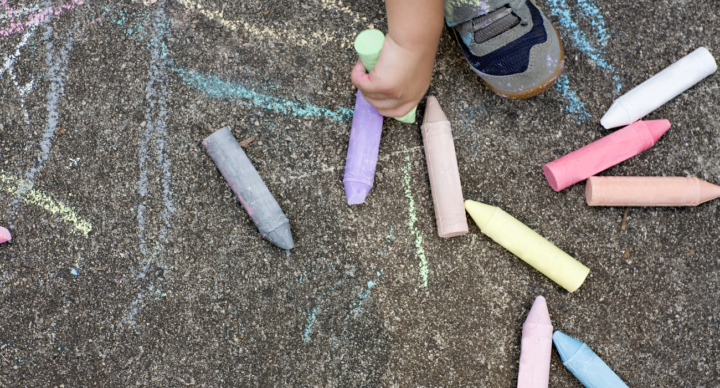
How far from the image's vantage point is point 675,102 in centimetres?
173

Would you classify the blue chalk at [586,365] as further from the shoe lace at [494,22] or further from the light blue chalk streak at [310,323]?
the shoe lace at [494,22]

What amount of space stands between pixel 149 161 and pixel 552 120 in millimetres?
1412

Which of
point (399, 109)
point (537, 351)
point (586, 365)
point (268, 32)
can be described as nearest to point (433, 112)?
point (399, 109)

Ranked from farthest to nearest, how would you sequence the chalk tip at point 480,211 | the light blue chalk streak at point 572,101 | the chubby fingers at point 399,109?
1. the light blue chalk streak at point 572,101
2. the chalk tip at point 480,211
3. the chubby fingers at point 399,109

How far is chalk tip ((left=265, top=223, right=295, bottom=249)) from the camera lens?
1501 mm

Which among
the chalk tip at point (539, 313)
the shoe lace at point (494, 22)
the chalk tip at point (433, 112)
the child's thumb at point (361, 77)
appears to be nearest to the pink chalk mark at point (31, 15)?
the child's thumb at point (361, 77)

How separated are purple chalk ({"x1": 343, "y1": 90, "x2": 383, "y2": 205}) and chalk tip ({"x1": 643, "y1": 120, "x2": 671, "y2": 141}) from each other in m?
0.93

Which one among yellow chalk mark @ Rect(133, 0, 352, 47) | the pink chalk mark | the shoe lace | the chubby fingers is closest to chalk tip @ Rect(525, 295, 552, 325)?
the chubby fingers

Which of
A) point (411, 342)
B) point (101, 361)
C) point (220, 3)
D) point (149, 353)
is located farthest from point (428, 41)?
point (101, 361)

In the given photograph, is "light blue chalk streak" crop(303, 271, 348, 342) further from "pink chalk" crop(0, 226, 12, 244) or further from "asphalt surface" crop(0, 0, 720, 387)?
"pink chalk" crop(0, 226, 12, 244)

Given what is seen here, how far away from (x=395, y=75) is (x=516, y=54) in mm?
472

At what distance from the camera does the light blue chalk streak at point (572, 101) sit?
1690mm

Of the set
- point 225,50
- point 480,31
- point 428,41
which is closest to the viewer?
point 428,41

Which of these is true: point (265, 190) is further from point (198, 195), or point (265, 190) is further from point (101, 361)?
point (101, 361)
